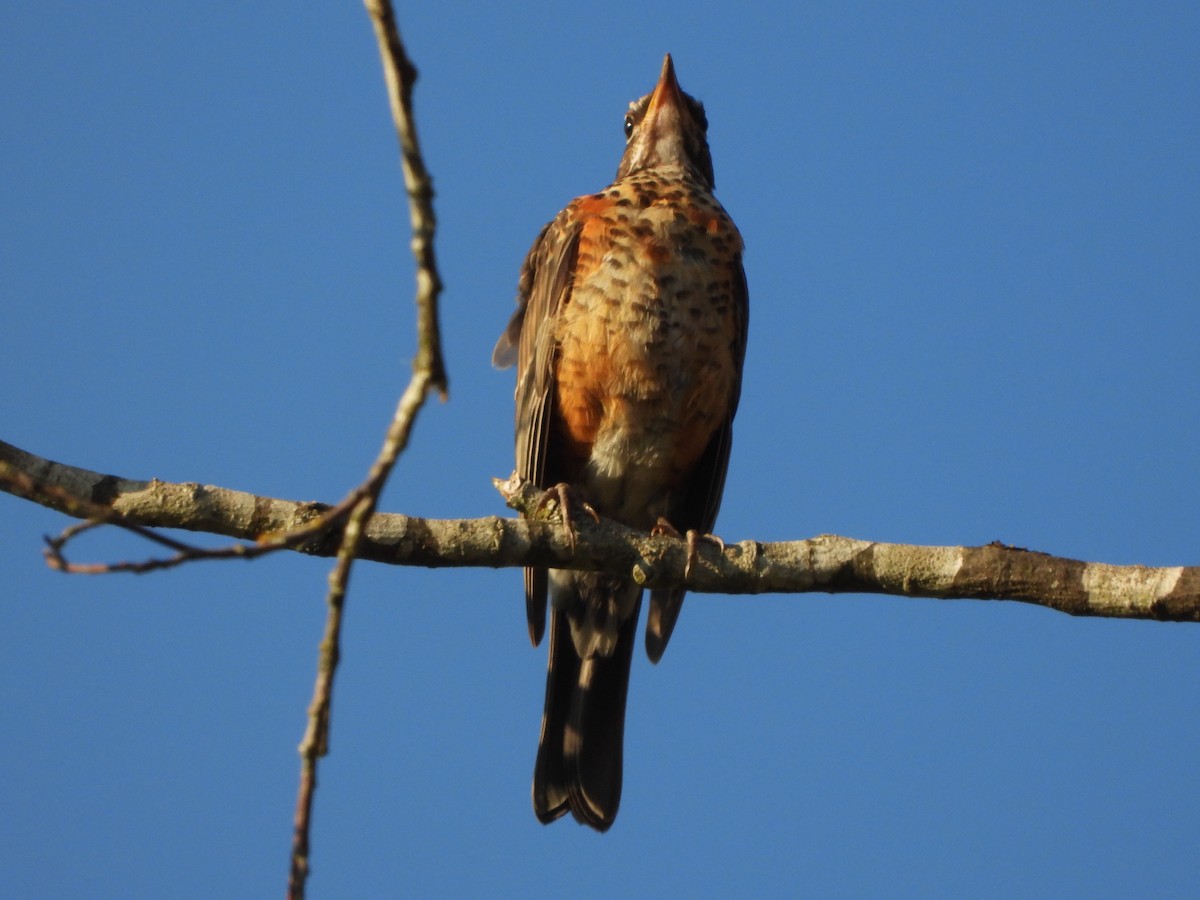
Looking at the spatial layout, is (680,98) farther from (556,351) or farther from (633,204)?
(556,351)

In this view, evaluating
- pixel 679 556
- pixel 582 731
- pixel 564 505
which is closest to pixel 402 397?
pixel 564 505

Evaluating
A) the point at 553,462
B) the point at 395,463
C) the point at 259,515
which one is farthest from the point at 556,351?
the point at 395,463

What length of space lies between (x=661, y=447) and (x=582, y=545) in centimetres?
140

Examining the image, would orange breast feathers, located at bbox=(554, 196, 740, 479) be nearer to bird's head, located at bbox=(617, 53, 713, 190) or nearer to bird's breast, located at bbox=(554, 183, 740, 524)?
bird's breast, located at bbox=(554, 183, 740, 524)

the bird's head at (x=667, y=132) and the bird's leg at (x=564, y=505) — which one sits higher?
the bird's head at (x=667, y=132)

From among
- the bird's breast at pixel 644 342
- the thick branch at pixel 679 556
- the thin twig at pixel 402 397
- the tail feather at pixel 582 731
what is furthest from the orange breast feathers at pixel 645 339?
the thin twig at pixel 402 397

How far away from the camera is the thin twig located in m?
1.92

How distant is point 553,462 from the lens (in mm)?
5305

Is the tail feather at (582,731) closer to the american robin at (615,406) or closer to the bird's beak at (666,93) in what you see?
the american robin at (615,406)

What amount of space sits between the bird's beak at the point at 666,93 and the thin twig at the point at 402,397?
4364mm

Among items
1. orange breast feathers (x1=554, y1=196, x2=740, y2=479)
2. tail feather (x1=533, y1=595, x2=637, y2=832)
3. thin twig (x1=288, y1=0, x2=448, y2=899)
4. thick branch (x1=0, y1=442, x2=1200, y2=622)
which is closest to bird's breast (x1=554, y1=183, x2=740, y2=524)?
orange breast feathers (x1=554, y1=196, x2=740, y2=479)

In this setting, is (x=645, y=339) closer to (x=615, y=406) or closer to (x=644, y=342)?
(x=644, y=342)

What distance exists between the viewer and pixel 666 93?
6230mm

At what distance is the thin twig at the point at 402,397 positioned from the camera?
75.8 inches
